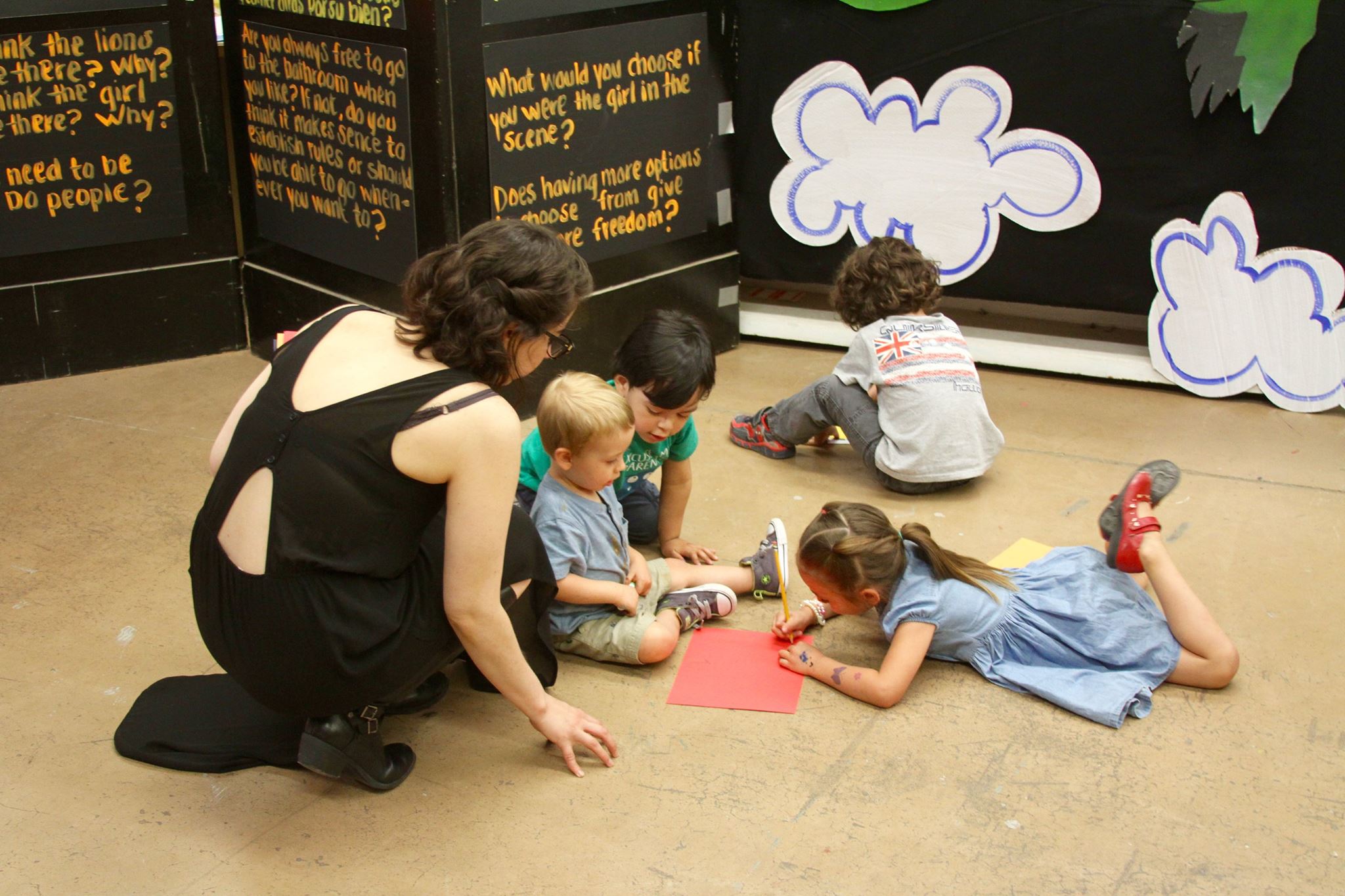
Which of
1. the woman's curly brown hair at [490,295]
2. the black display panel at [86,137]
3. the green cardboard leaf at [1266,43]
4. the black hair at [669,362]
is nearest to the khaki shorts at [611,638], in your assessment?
the black hair at [669,362]

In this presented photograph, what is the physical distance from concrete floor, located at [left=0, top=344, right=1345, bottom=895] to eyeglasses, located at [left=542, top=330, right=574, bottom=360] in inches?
31.2

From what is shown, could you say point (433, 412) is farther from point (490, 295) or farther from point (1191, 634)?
point (1191, 634)

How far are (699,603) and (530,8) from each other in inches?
71.4

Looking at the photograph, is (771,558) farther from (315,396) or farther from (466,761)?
(315,396)

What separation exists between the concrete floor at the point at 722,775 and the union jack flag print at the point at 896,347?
0.47 meters

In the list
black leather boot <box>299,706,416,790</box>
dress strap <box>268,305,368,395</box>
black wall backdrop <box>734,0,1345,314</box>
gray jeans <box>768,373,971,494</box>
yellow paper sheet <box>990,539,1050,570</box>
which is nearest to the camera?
dress strap <box>268,305,368,395</box>

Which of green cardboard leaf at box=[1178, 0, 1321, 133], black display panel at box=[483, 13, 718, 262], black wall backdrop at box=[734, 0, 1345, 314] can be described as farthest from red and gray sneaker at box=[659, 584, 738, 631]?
green cardboard leaf at box=[1178, 0, 1321, 133]

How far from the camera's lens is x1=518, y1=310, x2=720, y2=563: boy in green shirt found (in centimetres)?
274

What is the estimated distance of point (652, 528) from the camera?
318cm

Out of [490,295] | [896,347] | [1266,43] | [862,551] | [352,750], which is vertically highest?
[1266,43]

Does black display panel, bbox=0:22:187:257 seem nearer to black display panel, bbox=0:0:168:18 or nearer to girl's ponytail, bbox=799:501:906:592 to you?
black display panel, bbox=0:0:168:18

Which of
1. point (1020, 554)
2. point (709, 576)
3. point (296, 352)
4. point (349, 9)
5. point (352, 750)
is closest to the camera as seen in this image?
Answer: point (296, 352)

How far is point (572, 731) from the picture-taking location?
91.6 inches

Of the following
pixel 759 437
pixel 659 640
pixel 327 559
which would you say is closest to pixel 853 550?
pixel 659 640
